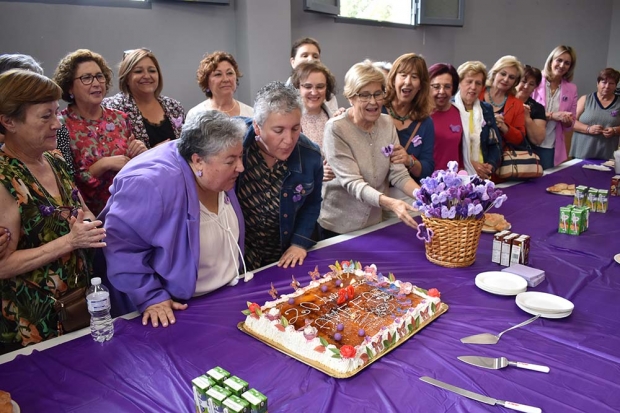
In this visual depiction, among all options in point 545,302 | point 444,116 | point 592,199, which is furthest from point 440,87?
point 545,302

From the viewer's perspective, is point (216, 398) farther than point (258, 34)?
No

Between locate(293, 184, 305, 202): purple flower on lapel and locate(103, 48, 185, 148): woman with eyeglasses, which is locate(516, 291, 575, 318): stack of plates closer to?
locate(293, 184, 305, 202): purple flower on lapel

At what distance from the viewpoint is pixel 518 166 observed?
370 centimetres

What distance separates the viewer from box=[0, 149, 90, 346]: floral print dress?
1.70m

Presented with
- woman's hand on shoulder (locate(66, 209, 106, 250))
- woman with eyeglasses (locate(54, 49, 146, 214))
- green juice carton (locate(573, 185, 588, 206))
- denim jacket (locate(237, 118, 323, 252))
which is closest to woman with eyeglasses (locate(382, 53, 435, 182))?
denim jacket (locate(237, 118, 323, 252))

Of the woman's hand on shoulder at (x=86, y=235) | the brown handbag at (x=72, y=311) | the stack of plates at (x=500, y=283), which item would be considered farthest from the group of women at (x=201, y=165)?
the stack of plates at (x=500, y=283)

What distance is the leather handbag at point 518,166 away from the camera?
12.1ft

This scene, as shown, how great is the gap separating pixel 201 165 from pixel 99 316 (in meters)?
0.63

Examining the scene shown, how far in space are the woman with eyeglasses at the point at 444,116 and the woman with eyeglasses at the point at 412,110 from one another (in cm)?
28

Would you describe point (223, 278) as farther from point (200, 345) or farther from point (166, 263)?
point (200, 345)

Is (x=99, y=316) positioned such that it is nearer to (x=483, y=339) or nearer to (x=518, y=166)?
(x=483, y=339)

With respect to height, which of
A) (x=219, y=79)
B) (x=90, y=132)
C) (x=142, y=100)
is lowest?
(x=90, y=132)

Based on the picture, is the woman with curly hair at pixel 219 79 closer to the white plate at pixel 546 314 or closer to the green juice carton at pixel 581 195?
the green juice carton at pixel 581 195

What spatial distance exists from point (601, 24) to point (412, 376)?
8.90 meters
